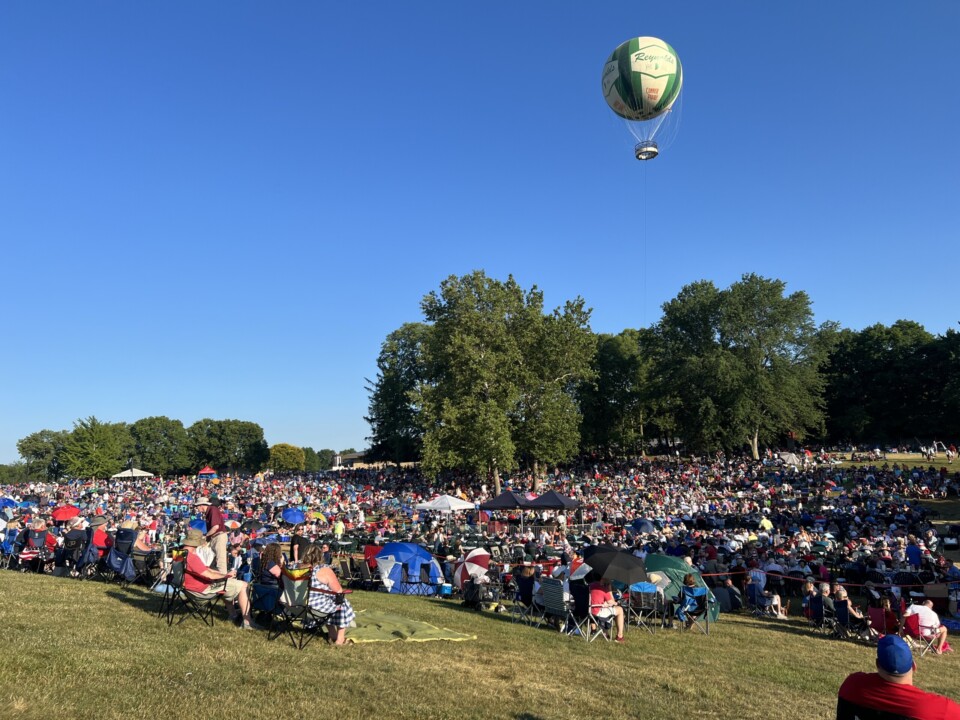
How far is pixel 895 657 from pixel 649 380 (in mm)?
51127

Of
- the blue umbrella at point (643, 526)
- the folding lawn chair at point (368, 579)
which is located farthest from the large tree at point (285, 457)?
the folding lawn chair at point (368, 579)

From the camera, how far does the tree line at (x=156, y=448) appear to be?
74.3 meters

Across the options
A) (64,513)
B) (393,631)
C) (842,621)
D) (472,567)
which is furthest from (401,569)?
(64,513)

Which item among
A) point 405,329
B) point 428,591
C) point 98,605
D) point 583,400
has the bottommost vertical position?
point 428,591

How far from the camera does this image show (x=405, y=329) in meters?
59.1

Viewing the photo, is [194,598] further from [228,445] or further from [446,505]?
[228,445]

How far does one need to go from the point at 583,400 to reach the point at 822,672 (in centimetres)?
4691

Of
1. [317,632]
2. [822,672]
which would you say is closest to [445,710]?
[317,632]

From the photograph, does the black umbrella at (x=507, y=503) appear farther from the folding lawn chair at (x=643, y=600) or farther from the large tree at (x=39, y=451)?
the large tree at (x=39, y=451)

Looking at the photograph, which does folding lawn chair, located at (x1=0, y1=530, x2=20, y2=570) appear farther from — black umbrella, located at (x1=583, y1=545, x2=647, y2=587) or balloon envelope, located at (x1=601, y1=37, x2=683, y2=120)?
balloon envelope, located at (x1=601, y1=37, x2=683, y2=120)

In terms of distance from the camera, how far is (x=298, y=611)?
7.37m

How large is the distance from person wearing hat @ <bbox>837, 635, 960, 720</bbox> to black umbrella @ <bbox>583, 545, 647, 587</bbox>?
5.96 meters

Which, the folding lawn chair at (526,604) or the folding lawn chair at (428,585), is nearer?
Result: the folding lawn chair at (526,604)

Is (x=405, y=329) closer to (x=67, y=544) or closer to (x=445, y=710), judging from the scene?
(x=67, y=544)
